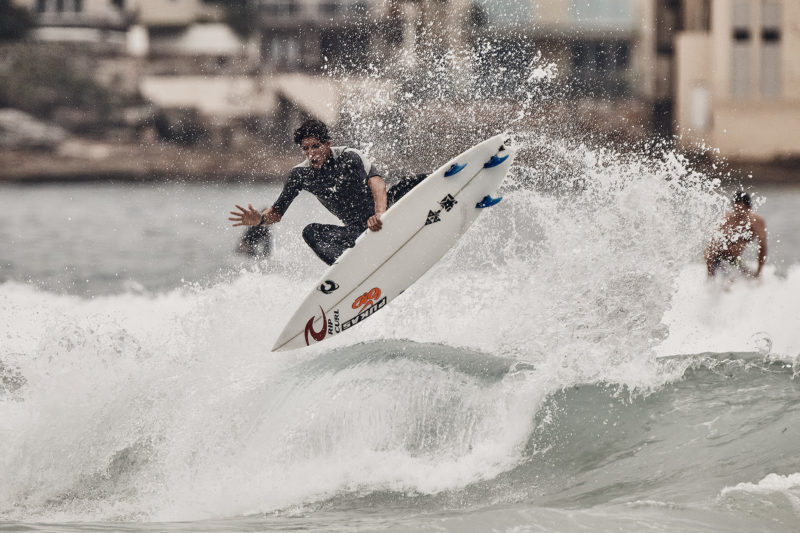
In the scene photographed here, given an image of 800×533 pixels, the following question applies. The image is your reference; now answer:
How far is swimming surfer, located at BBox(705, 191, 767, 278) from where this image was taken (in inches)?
468

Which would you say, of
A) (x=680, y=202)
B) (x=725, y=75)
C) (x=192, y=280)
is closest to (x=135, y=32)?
(x=725, y=75)

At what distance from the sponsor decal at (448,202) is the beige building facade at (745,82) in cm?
3991

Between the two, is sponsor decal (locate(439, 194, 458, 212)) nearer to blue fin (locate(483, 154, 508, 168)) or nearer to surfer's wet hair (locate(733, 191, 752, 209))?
blue fin (locate(483, 154, 508, 168))

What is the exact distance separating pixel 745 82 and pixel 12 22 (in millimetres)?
35318

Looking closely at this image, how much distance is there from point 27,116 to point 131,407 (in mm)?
47584

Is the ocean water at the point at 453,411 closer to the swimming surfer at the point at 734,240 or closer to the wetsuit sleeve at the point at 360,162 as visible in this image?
the wetsuit sleeve at the point at 360,162

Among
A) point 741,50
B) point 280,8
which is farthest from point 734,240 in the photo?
point 280,8

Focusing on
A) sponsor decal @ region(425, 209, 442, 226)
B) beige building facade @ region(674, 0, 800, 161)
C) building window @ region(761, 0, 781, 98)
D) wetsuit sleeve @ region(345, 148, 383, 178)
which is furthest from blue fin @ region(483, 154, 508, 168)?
building window @ region(761, 0, 781, 98)

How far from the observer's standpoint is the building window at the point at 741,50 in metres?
45.8

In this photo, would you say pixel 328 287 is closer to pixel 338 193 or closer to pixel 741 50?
pixel 338 193

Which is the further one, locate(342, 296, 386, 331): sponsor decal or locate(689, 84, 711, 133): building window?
locate(689, 84, 711, 133): building window

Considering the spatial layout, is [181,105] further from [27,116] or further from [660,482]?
[660,482]

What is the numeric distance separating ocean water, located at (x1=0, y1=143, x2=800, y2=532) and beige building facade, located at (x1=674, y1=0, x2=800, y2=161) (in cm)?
3840

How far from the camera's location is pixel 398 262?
809cm
